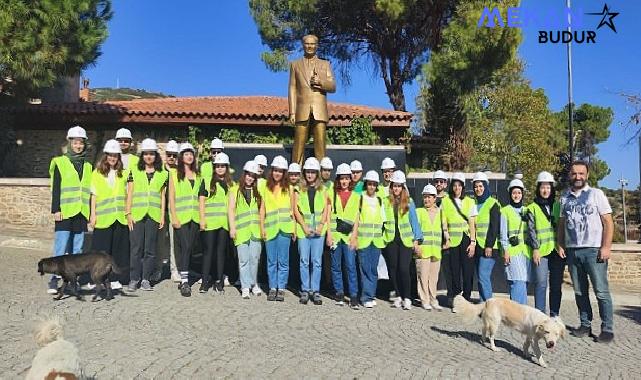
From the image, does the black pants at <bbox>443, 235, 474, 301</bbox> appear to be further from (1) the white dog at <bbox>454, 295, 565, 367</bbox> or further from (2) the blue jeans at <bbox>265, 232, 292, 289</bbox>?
(2) the blue jeans at <bbox>265, 232, 292, 289</bbox>

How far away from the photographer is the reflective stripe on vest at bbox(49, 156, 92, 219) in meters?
6.37

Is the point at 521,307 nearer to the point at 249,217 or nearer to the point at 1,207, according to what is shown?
the point at 249,217

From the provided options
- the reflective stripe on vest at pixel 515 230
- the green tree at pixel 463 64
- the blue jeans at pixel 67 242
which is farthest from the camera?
the green tree at pixel 463 64

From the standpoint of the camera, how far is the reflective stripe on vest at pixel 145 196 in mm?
6742

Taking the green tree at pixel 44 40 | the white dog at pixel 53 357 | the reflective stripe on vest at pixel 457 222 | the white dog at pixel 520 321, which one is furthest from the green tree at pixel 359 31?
the white dog at pixel 53 357

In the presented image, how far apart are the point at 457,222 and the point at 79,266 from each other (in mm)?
4554

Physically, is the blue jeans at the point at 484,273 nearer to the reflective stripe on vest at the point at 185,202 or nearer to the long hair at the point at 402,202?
the long hair at the point at 402,202

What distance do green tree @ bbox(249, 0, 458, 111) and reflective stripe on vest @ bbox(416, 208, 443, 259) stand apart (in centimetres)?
1110

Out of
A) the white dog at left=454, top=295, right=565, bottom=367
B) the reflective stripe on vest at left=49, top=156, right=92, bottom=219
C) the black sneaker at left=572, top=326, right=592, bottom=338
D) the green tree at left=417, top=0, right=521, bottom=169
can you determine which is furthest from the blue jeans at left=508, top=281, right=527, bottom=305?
the green tree at left=417, top=0, right=521, bottom=169

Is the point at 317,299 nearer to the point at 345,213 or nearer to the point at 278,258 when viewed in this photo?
the point at 278,258

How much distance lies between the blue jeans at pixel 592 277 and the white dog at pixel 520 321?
114 centimetres

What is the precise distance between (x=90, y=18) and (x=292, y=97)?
289 inches

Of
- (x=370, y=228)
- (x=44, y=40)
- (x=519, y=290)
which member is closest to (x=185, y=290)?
(x=370, y=228)

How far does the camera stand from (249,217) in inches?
272
